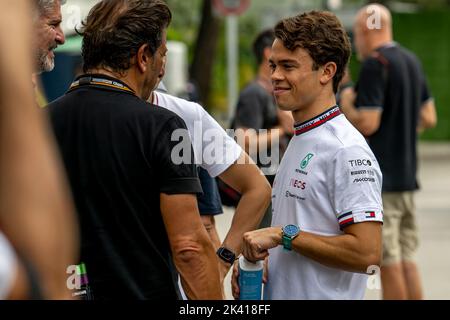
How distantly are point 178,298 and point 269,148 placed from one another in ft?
9.63

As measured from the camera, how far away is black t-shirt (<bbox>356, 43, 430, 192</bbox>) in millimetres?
6578

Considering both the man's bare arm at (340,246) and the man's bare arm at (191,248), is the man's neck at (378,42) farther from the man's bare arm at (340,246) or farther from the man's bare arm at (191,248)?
the man's bare arm at (191,248)

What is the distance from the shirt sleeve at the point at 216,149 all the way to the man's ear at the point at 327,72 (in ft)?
1.37

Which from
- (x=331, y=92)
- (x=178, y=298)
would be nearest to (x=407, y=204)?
(x=331, y=92)

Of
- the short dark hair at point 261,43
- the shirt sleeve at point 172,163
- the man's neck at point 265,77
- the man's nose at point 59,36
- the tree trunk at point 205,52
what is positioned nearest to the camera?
the shirt sleeve at point 172,163

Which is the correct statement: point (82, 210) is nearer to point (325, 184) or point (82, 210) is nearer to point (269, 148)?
point (325, 184)

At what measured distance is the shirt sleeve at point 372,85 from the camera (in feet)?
21.4

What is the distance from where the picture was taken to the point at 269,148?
6141 millimetres

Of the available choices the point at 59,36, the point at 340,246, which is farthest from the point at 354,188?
the point at 59,36

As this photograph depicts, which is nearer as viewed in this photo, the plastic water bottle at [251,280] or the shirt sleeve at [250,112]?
the plastic water bottle at [251,280]

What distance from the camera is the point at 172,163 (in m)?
3.09

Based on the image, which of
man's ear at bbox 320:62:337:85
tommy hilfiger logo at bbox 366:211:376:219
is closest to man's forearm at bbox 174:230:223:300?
tommy hilfiger logo at bbox 366:211:376:219

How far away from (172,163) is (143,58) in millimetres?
389

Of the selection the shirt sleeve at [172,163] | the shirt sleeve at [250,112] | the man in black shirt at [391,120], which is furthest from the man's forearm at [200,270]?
the man in black shirt at [391,120]
